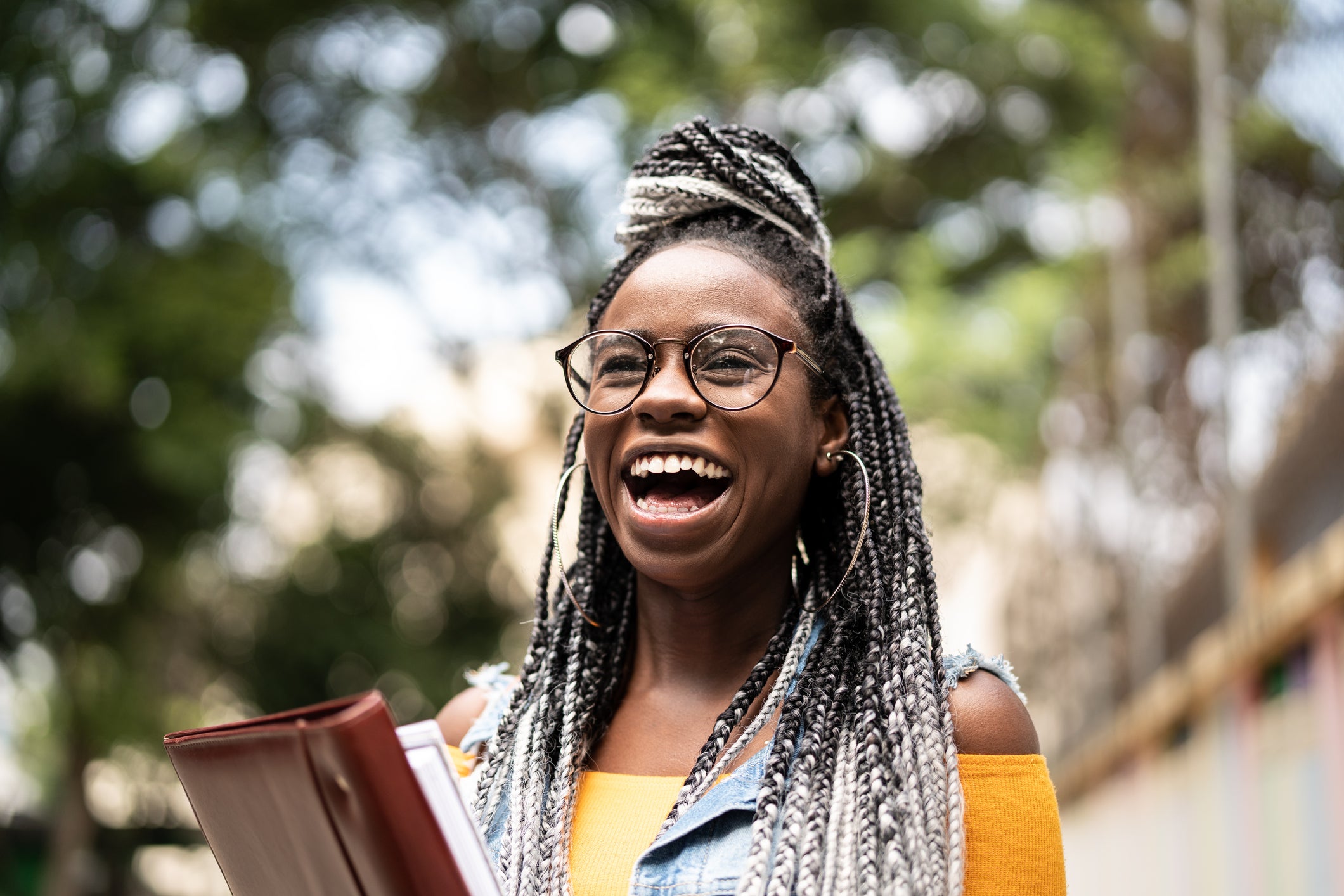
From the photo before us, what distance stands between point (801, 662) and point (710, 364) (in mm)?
461

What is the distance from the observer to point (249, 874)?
74.0 inches

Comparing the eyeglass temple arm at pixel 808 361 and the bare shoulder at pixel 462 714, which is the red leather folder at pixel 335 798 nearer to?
the bare shoulder at pixel 462 714

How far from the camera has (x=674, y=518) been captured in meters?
2.19

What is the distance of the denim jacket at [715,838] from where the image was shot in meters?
2.05

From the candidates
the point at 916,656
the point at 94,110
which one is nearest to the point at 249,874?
the point at 916,656

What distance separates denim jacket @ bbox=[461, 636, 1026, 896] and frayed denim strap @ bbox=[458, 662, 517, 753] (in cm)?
44

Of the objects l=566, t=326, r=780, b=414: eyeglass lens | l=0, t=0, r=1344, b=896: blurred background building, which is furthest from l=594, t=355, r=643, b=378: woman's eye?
l=0, t=0, r=1344, b=896: blurred background building

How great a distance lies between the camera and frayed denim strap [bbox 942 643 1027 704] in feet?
7.02

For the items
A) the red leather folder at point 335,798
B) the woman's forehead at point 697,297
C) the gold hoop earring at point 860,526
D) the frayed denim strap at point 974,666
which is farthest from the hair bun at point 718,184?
the red leather folder at point 335,798

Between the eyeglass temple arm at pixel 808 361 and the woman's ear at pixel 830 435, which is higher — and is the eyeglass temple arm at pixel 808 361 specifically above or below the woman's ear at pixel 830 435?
above

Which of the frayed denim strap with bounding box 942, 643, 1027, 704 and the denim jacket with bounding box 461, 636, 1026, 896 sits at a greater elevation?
the frayed denim strap with bounding box 942, 643, 1027, 704

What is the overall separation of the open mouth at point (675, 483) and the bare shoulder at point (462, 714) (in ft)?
1.83

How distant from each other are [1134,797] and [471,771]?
22.8ft

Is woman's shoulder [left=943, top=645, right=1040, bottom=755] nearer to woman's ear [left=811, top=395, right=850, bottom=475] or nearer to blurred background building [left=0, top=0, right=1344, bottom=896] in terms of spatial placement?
woman's ear [left=811, top=395, right=850, bottom=475]
